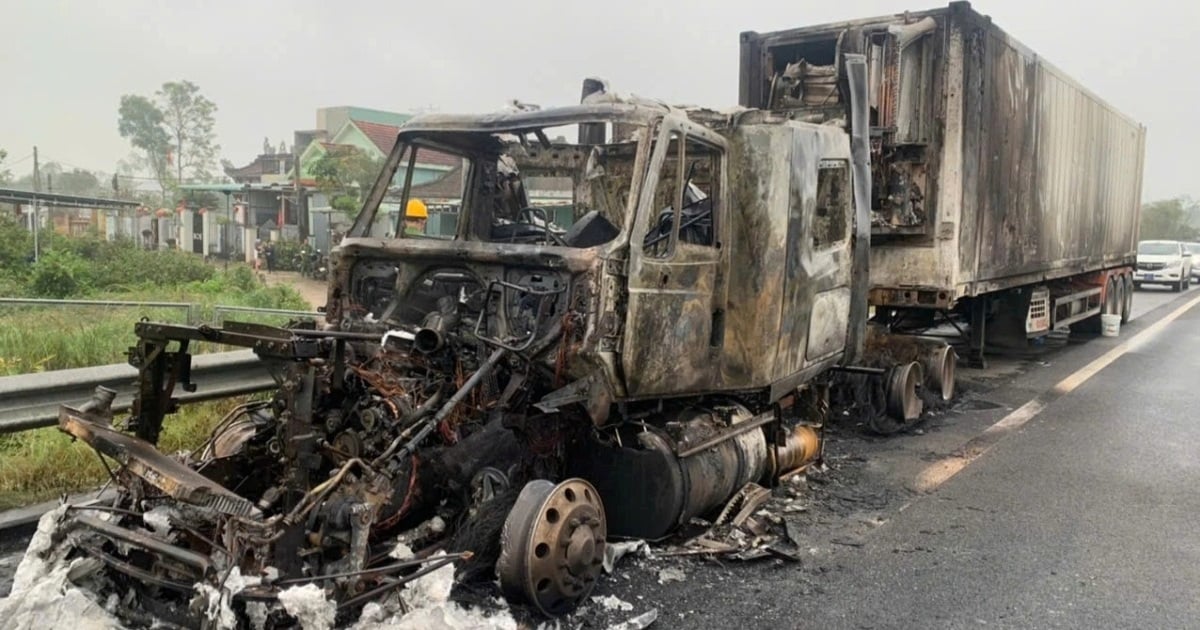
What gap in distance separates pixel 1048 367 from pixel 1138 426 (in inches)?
149

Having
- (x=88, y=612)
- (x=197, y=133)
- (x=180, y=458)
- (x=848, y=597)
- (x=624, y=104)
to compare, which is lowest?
(x=848, y=597)

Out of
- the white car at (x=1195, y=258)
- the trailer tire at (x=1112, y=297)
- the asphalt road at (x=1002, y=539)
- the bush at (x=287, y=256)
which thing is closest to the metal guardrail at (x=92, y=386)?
the asphalt road at (x=1002, y=539)

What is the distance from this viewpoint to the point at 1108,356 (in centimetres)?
1262

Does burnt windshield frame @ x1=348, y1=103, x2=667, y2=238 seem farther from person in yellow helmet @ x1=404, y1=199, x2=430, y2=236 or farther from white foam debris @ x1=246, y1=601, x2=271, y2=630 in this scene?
white foam debris @ x1=246, y1=601, x2=271, y2=630

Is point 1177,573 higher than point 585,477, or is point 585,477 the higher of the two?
point 585,477

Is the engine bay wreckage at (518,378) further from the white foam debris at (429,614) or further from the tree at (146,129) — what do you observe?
the tree at (146,129)

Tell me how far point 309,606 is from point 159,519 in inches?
30.3

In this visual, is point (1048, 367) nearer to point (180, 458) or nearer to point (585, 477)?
point (585, 477)

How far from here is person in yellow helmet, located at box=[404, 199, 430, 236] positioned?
5.67 metres

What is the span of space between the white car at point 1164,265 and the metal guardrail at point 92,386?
87.4 feet

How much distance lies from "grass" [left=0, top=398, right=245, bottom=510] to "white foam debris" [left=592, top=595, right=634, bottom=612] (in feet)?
9.49

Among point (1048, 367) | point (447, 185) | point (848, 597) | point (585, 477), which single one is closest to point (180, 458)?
point (585, 477)

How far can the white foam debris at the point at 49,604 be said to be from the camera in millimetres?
3191

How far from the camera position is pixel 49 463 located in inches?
204
